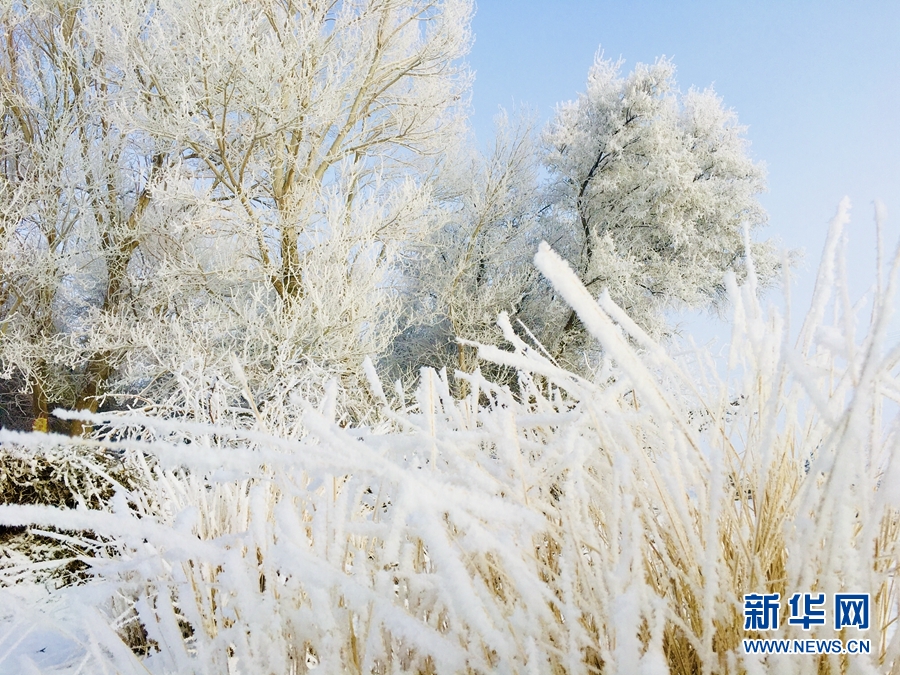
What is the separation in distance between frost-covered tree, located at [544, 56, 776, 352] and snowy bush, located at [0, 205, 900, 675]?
992cm

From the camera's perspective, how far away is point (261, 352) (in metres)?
6.88

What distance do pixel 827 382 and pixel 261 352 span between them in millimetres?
6781

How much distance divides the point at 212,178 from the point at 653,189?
8414 mm

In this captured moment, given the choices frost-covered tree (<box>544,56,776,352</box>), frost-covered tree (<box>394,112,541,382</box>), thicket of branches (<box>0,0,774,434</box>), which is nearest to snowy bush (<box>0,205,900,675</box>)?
thicket of branches (<box>0,0,774,434</box>)

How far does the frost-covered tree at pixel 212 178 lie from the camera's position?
6680mm

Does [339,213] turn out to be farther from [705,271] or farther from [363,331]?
[705,271]

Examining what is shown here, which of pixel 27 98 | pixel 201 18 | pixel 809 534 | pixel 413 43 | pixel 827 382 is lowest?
pixel 809 534

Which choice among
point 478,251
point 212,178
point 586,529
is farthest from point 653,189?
point 586,529

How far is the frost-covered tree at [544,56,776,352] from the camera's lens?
10.7 meters

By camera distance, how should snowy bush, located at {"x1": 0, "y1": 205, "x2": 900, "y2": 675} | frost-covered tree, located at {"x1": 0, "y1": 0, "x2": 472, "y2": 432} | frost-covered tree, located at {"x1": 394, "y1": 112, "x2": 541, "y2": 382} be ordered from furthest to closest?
frost-covered tree, located at {"x1": 394, "y1": 112, "x2": 541, "y2": 382}, frost-covered tree, located at {"x1": 0, "y1": 0, "x2": 472, "y2": 432}, snowy bush, located at {"x1": 0, "y1": 205, "x2": 900, "y2": 675}

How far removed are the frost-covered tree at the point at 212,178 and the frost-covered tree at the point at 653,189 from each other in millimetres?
3131

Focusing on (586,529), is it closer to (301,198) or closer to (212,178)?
(301,198)

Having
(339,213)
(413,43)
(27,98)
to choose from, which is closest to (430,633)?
(339,213)

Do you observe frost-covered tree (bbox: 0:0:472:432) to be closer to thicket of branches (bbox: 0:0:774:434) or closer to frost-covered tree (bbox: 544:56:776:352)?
thicket of branches (bbox: 0:0:774:434)
